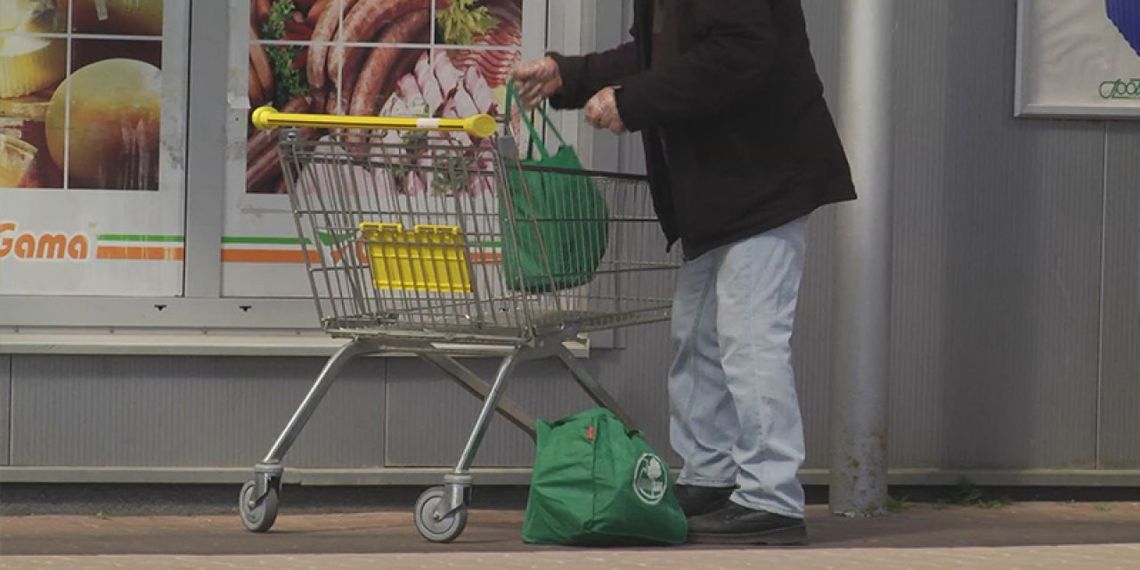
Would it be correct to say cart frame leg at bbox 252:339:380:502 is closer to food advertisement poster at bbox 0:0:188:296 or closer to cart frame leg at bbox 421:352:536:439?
cart frame leg at bbox 421:352:536:439

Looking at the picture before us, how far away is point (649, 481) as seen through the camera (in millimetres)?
5492

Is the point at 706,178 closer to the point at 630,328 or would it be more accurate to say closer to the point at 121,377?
the point at 630,328

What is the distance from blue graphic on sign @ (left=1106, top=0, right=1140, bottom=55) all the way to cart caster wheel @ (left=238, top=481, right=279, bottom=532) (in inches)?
149

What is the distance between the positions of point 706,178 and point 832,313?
147 centimetres

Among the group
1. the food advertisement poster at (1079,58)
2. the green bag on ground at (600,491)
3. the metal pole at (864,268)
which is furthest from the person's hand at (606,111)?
the food advertisement poster at (1079,58)

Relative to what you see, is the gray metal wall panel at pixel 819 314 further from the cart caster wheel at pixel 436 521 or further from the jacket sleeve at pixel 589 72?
the cart caster wheel at pixel 436 521

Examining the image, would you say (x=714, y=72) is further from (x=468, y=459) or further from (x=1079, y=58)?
(x=1079, y=58)

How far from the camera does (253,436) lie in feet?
22.8

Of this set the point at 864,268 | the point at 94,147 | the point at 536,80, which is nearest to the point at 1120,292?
the point at 864,268

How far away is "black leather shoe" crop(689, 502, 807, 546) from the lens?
5512 millimetres

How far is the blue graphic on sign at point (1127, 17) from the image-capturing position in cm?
726

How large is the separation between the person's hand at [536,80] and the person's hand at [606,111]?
21 centimetres

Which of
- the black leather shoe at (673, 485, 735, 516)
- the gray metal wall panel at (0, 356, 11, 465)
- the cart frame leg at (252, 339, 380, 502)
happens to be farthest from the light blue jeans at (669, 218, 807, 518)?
the gray metal wall panel at (0, 356, 11, 465)

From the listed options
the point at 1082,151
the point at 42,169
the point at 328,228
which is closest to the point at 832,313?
the point at 1082,151
